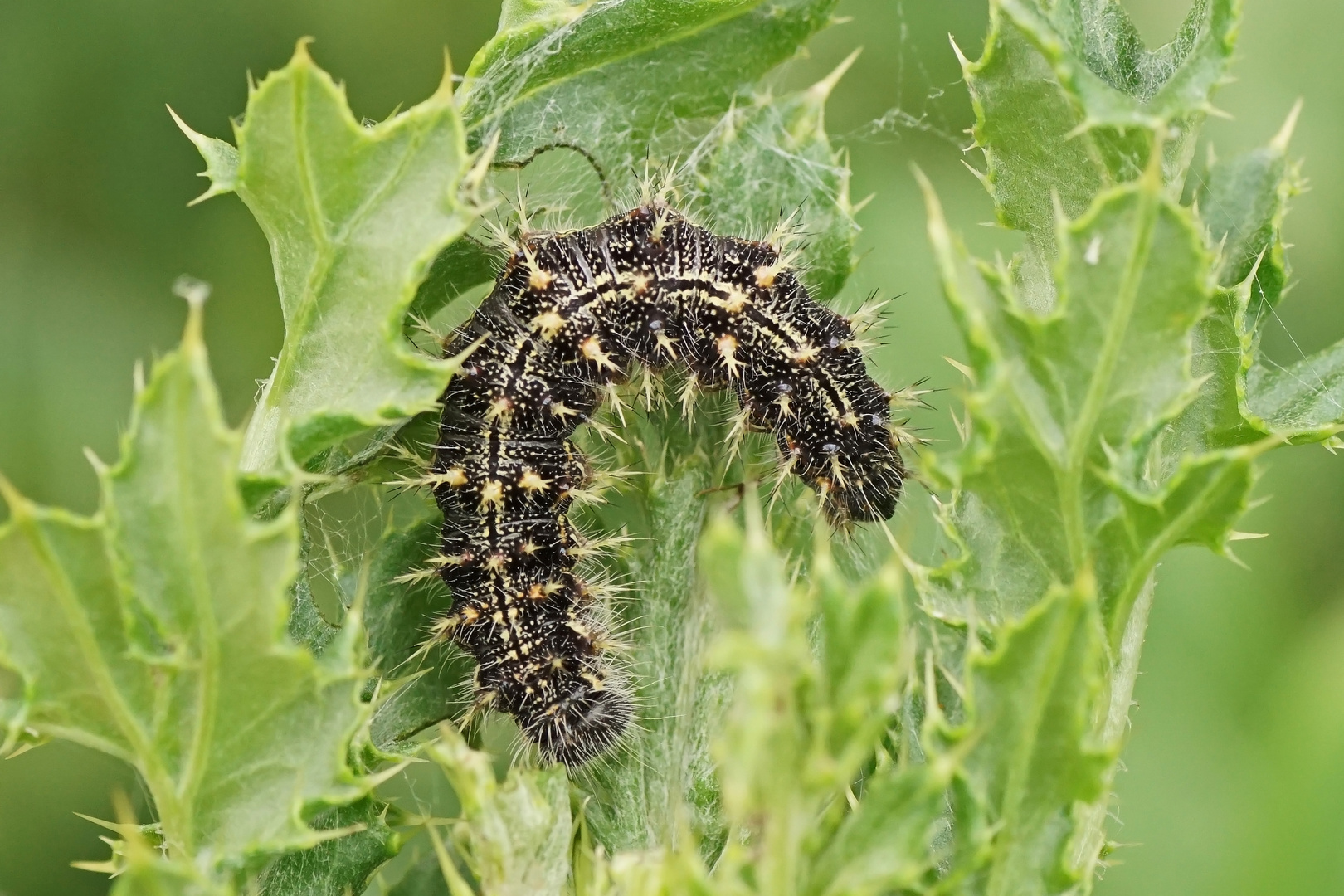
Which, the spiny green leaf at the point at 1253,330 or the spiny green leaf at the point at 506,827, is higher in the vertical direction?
the spiny green leaf at the point at 1253,330

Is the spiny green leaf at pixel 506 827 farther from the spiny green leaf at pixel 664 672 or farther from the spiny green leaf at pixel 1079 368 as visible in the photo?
the spiny green leaf at pixel 1079 368

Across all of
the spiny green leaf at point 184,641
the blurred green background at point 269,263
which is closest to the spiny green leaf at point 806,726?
the spiny green leaf at point 184,641

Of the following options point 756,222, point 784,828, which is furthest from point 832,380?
point 784,828

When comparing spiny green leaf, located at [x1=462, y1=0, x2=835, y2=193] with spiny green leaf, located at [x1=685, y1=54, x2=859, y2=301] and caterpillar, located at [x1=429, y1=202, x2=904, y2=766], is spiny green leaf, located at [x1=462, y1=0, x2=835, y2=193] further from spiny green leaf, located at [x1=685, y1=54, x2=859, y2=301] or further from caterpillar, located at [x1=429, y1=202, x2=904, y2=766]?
caterpillar, located at [x1=429, y1=202, x2=904, y2=766]

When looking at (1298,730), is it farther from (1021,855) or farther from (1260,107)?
(1260,107)

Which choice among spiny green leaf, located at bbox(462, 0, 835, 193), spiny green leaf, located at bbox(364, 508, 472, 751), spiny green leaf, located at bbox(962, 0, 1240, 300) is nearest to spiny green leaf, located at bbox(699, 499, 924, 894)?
spiny green leaf, located at bbox(962, 0, 1240, 300)
